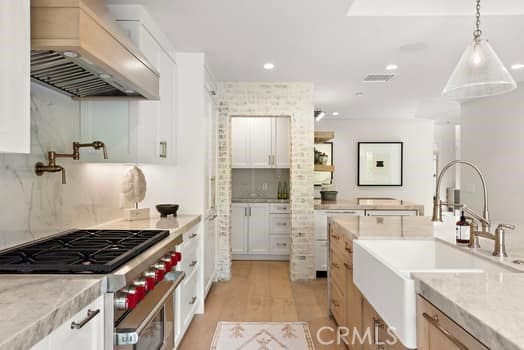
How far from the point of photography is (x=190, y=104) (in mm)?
3533

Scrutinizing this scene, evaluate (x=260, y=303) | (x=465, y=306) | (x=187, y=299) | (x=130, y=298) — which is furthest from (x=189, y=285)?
(x=465, y=306)

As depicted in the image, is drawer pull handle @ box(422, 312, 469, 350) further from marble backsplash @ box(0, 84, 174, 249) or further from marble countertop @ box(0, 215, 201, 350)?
marble backsplash @ box(0, 84, 174, 249)

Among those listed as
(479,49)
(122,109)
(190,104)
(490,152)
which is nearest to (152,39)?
(122,109)

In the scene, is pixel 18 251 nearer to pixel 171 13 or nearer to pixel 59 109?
pixel 59 109

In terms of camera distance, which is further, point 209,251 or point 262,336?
point 209,251

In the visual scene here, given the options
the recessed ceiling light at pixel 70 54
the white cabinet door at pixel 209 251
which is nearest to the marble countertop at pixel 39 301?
the recessed ceiling light at pixel 70 54

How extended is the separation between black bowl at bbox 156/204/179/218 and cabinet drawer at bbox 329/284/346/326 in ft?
4.90

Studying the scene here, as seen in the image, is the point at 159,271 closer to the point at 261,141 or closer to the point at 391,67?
the point at 391,67

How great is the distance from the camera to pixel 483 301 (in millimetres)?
1060

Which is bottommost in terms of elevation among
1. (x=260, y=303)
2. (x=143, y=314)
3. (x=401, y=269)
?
(x=260, y=303)

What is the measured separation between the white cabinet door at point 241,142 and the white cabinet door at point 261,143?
0.06 meters

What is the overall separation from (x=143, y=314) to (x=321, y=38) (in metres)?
2.51

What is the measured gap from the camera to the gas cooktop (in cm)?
144

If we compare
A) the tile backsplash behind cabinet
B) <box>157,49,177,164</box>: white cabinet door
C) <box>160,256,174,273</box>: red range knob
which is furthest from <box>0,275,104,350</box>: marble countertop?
the tile backsplash behind cabinet
